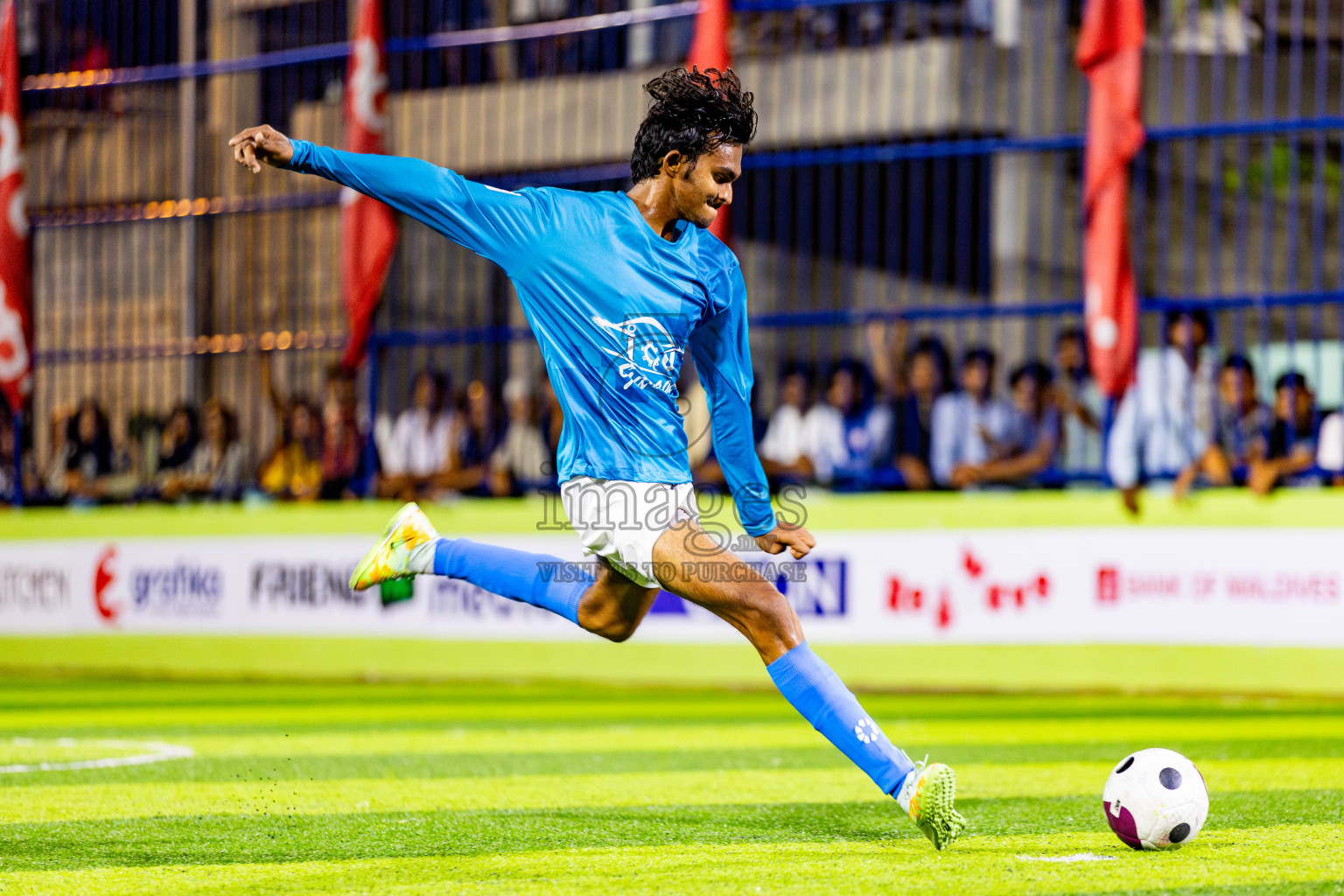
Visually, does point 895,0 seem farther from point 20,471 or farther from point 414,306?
point 20,471

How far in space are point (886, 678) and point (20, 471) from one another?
23.1 feet

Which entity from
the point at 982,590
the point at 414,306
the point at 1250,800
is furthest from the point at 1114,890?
the point at 414,306

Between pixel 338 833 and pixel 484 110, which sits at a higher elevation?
pixel 484 110

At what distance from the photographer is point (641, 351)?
4.64 metres

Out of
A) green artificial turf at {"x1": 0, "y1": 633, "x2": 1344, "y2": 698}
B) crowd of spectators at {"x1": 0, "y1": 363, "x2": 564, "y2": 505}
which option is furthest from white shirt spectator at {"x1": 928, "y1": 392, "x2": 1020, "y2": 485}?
crowd of spectators at {"x1": 0, "y1": 363, "x2": 564, "y2": 505}

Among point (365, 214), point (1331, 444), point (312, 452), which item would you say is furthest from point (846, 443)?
point (312, 452)

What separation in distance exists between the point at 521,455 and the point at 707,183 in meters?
Answer: 6.98

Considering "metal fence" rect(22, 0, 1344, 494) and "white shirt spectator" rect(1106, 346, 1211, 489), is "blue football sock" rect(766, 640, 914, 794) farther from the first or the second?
"metal fence" rect(22, 0, 1344, 494)

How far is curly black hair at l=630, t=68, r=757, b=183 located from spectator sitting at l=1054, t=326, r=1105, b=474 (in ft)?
18.9

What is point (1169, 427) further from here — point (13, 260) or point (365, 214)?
point (13, 260)

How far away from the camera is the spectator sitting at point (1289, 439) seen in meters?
9.28

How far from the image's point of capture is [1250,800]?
546 cm

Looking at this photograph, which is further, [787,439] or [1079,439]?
[787,439]

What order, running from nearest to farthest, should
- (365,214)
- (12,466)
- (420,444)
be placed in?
(420,444), (365,214), (12,466)
